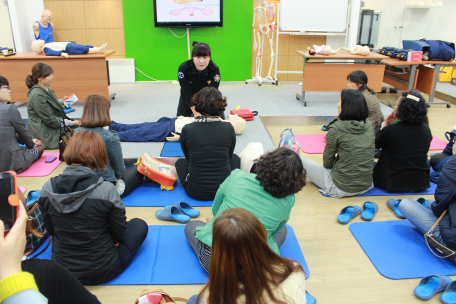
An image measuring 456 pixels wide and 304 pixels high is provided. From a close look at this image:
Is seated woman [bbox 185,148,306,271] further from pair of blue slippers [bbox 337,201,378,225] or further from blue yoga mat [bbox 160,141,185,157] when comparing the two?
blue yoga mat [bbox 160,141,185,157]

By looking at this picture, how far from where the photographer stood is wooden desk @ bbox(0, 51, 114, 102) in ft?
17.1

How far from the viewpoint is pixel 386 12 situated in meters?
7.66

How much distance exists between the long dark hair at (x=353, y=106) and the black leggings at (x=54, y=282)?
2.28 metres

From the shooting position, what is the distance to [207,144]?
2.62m

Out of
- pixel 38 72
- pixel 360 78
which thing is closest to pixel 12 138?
pixel 38 72

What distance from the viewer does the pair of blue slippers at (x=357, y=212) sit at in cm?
259

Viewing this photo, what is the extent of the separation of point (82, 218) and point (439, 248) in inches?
80.6

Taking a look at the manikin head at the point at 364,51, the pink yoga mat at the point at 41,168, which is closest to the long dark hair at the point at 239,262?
the pink yoga mat at the point at 41,168

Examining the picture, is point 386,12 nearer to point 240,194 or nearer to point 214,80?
point 214,80

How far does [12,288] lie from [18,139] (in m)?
3.06

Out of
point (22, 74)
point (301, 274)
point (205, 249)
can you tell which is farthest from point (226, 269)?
point (22, 74)

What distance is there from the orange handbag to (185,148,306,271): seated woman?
115cm

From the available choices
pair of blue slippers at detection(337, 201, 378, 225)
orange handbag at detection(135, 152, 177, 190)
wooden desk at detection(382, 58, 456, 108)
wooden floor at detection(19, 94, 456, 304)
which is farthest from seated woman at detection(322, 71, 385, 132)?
orange handbag at detection(135, 152, 177, 190)

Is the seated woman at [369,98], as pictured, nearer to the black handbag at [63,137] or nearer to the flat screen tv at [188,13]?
the black handbag at [63,137]
